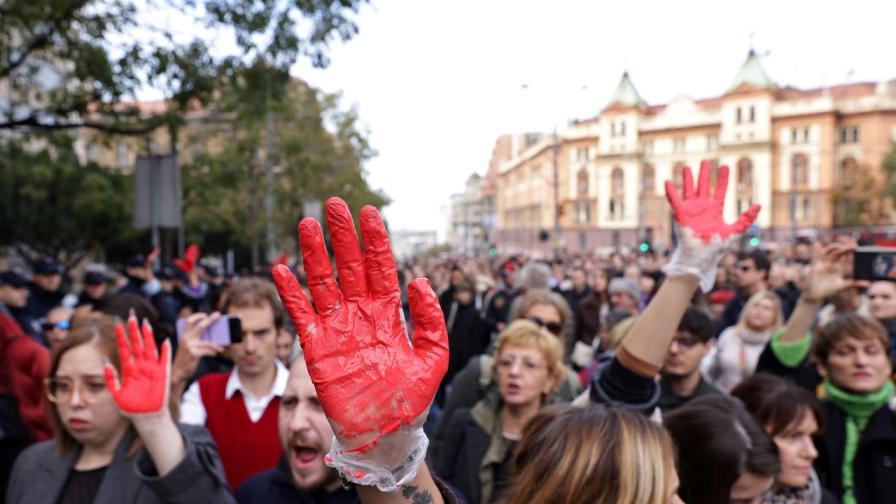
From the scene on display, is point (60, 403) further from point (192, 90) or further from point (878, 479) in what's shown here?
point (192, 90)

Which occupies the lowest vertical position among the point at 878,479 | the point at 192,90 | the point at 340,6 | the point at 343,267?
the point at 878,479

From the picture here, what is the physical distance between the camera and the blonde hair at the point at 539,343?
367 cm

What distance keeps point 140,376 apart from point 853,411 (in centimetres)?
294

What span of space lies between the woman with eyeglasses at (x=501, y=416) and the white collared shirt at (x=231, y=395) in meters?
0.81

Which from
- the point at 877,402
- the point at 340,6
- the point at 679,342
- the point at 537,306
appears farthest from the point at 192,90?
the point at 877,402

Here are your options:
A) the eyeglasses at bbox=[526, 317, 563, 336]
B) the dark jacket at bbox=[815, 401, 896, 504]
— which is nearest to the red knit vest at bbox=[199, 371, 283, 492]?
the eyeglasses at bbox=[526, 317, 563, 336]

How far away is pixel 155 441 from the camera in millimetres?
2346

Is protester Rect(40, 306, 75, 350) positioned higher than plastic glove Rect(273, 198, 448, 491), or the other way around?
plastic glove Rect(273, 198, 448, 491)

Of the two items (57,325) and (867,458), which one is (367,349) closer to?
(867,458)

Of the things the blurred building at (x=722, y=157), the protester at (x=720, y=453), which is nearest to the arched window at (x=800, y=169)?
the blurred building at (x=722, y=157)

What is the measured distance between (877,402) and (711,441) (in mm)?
1278

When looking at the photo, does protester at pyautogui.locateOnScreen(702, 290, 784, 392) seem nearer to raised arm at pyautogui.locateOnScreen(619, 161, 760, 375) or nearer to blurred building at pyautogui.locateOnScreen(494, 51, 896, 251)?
blurred building at pyautogui.locateOnScreen(494, 51, 896, 251)

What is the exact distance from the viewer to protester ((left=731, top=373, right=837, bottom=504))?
2.86 metres

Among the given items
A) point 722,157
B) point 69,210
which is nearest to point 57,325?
point 722,157
